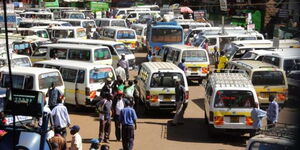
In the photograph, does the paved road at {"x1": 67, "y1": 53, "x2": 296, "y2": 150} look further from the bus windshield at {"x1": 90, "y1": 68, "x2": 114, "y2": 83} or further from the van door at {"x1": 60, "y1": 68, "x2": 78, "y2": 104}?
the bus windshield at {"x1": 90, "y1": 68, "x2": 114, "y2": 83}

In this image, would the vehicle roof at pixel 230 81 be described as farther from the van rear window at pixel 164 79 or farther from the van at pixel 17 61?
the van at pixel 17 61

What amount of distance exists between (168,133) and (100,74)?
11.1 ft

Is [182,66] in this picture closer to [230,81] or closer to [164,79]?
[164,79]

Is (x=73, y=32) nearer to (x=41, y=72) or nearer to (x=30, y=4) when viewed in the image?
(x=41, y=72)

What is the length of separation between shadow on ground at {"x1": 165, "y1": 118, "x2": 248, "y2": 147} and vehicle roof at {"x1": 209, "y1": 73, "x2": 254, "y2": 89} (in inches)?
54.0

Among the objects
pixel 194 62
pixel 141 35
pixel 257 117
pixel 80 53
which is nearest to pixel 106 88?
pixel 257 117

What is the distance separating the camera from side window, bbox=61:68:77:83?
54.5ft

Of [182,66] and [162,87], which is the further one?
[182,66]

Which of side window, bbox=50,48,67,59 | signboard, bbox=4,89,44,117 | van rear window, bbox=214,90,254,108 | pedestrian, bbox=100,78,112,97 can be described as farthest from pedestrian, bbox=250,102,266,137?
side window, bbox=50,48,67,59

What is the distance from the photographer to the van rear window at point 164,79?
51.6ft

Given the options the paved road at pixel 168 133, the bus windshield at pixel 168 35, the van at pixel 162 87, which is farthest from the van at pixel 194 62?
the bus windshield at pixel 168 35

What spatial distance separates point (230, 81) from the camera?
1355 centimetres

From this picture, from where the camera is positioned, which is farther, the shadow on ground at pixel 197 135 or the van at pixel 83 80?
the van at pixel 83 80

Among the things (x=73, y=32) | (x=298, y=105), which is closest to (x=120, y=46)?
(x=73, y=32)
